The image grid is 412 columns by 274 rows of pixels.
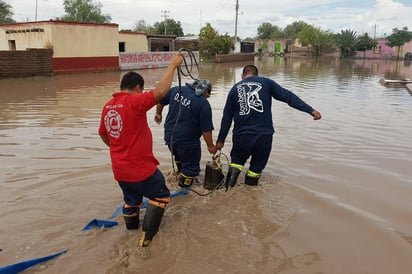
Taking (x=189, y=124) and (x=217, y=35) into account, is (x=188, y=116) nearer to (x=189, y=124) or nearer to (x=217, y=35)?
(x=189, y=124)

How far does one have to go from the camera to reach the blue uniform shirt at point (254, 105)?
475 cm

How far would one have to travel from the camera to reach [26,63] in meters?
21.2

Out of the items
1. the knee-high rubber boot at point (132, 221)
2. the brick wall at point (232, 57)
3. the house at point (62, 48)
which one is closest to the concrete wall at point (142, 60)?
the house at point (62, 48)

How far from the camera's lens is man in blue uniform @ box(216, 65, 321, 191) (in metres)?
4.76

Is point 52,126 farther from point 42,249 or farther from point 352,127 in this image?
point 352,127

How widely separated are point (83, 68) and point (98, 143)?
20.1 metres

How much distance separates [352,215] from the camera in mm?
4312

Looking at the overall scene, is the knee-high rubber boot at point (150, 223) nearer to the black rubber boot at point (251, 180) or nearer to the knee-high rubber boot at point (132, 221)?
the knee-high rubber boot at point (132, 221)

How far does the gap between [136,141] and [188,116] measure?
155cm

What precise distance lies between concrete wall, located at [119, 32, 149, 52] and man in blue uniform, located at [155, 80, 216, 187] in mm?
28744

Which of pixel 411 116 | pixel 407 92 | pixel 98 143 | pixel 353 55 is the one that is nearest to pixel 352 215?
pixel 98 143

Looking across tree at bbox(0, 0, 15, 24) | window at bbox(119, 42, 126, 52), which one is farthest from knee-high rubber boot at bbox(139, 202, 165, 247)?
tree at bbox(0, 0, 15, 24)

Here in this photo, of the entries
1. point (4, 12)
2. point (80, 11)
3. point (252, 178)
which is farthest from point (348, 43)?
point (252, 178)

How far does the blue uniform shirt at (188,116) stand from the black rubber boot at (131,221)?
121cm
